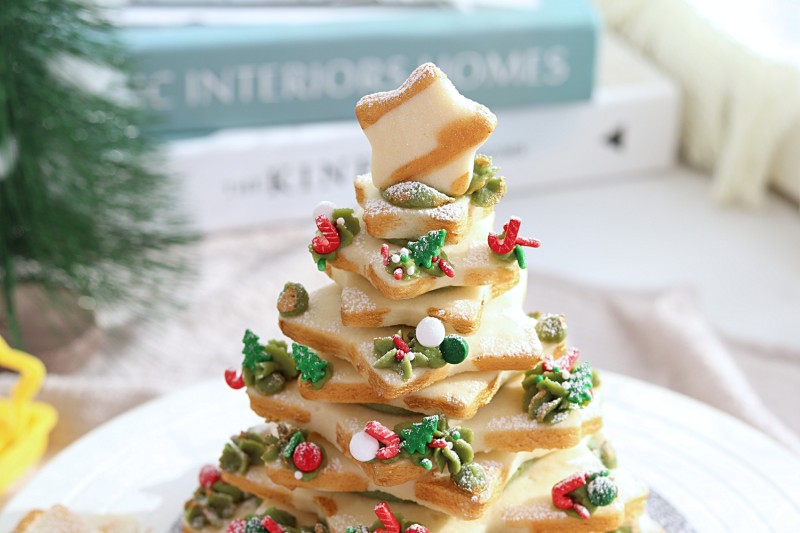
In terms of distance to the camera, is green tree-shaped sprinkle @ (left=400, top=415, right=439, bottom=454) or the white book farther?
the white book

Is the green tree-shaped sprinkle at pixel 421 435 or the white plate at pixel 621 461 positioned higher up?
the green tree-shaped sprinkle at pixel 421 435

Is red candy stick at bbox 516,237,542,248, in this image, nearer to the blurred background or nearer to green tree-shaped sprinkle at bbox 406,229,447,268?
green tree-shaped sprinkle at bbox 406,229,447,268

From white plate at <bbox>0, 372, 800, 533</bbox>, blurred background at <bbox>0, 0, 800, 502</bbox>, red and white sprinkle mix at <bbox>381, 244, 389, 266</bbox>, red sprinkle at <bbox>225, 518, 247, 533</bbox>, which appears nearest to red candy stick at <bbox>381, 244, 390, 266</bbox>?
red and white sprinkle mix at <bbox>381, 244, 389, 266</bbox>

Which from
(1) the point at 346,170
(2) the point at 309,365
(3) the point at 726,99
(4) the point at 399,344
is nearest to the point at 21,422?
(2) the point at 309,365

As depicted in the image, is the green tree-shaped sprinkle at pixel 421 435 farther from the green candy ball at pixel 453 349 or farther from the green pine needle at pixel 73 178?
the green pine needle at pixel 73 178

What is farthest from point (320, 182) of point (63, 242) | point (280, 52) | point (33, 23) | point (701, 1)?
point (701, 1)

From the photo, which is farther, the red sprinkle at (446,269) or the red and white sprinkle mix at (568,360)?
the red and white sprinkle mix at (568,360)

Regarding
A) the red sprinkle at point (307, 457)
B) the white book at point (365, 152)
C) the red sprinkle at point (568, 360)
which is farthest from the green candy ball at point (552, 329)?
the white book at point (365, 152)
